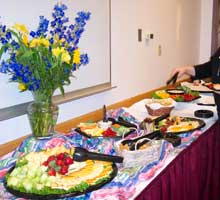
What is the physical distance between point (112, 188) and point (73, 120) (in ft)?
2.80

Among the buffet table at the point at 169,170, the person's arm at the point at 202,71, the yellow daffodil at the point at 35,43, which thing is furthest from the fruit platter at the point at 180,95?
the yellow daffodil at the point at 35,43

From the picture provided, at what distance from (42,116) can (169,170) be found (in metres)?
0.53

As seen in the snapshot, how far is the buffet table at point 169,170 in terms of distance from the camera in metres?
1.01

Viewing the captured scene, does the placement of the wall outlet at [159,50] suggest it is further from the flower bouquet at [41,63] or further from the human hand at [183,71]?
the flower bouquet at [41,63]

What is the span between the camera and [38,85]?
47.8 inches

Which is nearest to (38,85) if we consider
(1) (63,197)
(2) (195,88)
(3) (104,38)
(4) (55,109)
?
(4) (55,109)

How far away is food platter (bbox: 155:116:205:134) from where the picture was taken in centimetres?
153

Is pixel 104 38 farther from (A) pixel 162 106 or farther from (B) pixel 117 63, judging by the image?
(A) pixel 162 106

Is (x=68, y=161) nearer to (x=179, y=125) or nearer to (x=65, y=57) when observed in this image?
(x=65, y=57)

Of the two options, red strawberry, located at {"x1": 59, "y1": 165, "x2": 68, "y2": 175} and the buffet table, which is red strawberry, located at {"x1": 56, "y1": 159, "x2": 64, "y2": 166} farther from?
the buffet table

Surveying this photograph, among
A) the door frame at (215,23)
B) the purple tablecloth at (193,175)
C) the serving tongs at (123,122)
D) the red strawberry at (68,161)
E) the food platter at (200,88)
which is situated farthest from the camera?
the door frame at (215,23)

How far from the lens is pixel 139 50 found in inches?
92.8

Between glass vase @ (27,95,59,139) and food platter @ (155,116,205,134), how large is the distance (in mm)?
538

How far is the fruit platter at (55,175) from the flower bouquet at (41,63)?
20 centimetres
